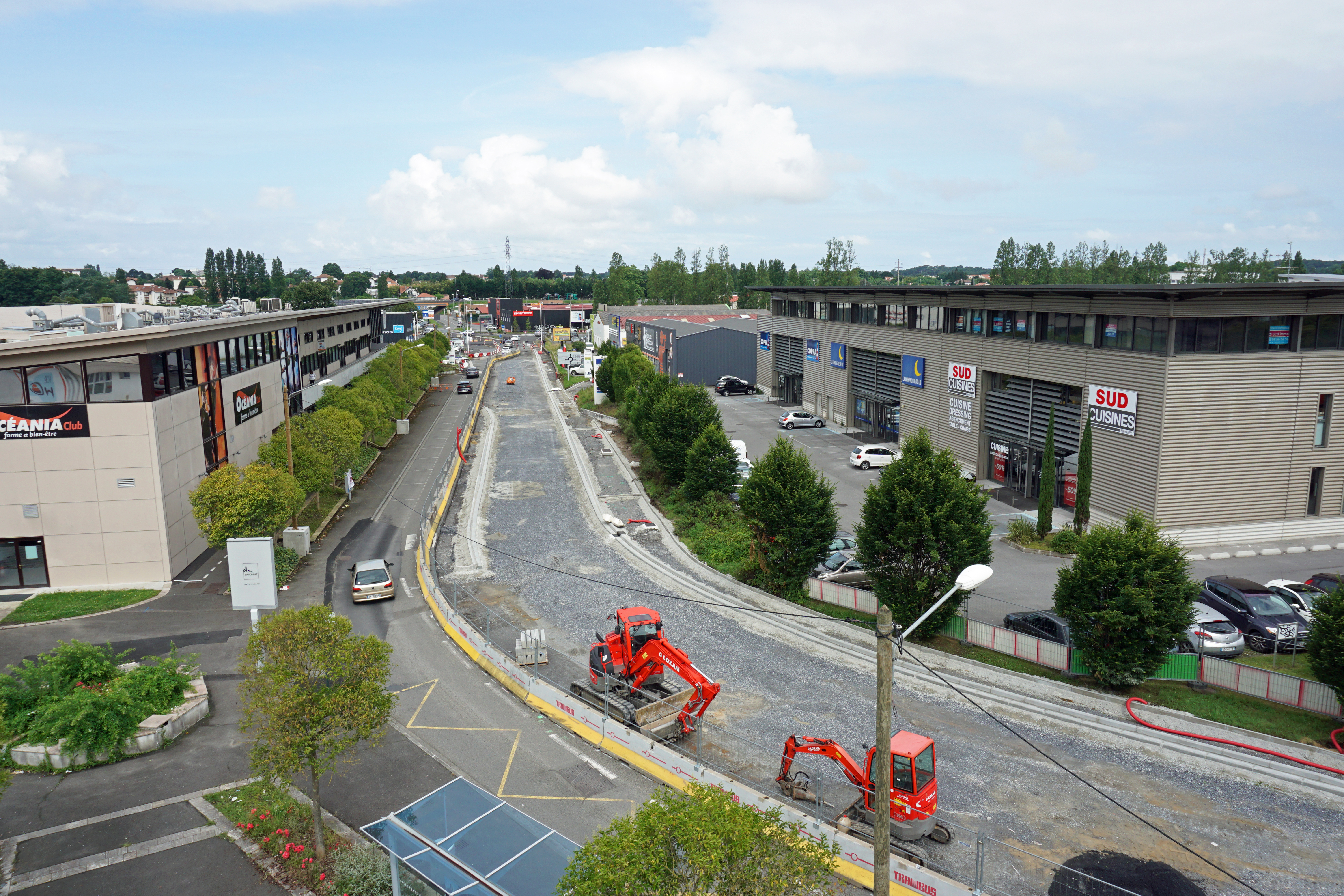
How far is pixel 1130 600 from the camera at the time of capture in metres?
21.2

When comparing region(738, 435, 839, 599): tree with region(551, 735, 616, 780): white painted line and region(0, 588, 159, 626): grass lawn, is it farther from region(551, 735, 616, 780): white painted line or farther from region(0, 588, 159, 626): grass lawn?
region(0, 588, 159, 626): grass lawn

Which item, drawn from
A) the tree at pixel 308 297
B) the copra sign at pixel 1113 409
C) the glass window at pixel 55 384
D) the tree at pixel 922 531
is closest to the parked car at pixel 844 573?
the tree at pixel 922 531

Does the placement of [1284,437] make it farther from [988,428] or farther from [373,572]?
[373,572]

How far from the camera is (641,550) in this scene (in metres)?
36.2

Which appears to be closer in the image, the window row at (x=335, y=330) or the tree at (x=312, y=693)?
the tree at (x=312, y=693)

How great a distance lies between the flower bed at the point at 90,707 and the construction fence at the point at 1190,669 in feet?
65.8

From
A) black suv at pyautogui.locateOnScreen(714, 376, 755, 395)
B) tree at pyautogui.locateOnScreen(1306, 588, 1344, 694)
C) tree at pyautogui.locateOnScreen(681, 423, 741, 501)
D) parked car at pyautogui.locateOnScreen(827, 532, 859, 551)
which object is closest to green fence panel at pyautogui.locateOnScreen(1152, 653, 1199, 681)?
tree at pyautogui.locateOnScreen(1306, 588, 1344, 694)

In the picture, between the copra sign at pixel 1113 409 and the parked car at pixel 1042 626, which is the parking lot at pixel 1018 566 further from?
the copra sign at pixel 1113 409

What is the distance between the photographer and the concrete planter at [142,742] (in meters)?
19.4

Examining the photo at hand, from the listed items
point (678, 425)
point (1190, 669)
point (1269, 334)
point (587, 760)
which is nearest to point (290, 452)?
point (678, 425)

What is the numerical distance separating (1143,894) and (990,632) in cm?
1064

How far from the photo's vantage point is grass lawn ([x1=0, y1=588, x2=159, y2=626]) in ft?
93.0

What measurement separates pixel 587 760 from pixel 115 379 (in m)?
22.9

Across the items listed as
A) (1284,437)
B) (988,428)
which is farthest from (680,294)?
(1284,437)
